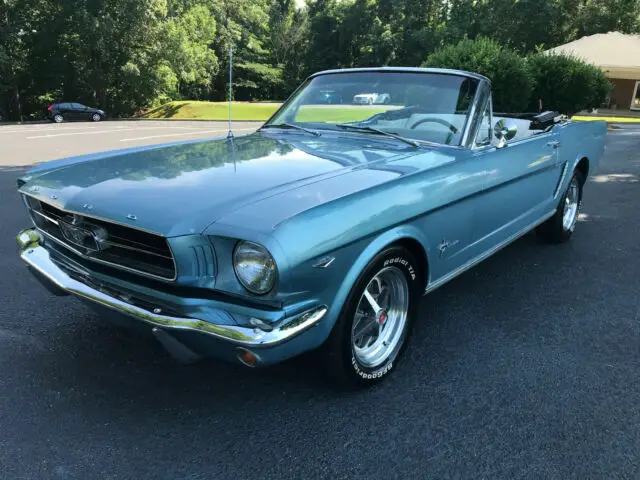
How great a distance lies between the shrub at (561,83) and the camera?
51.3 ft

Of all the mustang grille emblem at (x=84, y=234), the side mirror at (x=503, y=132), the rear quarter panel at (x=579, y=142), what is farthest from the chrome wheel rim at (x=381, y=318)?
the rear quarter panel at (x=579, y=142)

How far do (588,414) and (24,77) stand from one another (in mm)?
40433

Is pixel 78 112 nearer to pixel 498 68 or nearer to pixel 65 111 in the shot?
pixel 65 111

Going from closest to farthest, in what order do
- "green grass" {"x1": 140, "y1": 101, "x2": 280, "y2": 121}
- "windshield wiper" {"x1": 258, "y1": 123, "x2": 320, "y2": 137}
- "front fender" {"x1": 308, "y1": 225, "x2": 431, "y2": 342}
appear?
"front fender" {"x1": 308, "y1": 225, "x2": 431, "y2": 342} < "windshield wiper" {"x1": 258, "y1": 123, "x2": 320, "y2": 137} < "green grass" {"x1": 140, "y1": 101, "x2": 280, "y2": 121}

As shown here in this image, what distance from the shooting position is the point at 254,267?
1996 millimetres

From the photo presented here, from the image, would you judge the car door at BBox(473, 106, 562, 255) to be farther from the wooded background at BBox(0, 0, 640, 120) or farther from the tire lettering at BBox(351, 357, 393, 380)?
the wooded background at BBox(0, 0, 640, 120)

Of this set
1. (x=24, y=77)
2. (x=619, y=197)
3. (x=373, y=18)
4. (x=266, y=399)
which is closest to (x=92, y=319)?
(x=266, y=399)

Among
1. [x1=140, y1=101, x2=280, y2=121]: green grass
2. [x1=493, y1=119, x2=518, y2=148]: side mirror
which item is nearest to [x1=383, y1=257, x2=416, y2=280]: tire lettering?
[x1=493, y1=119, x2=518, y2=148]: side mirror

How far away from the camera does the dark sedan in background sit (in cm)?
2708

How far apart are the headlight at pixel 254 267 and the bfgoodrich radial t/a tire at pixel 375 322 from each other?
0.43 metres

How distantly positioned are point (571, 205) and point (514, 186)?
1984mm

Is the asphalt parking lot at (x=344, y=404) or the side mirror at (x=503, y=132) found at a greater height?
the side mirror at (x=503, y=132)

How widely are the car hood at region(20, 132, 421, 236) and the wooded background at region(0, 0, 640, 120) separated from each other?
2676cm

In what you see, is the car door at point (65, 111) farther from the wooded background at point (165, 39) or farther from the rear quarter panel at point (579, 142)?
the rear quarter panel at point (579, 142)
